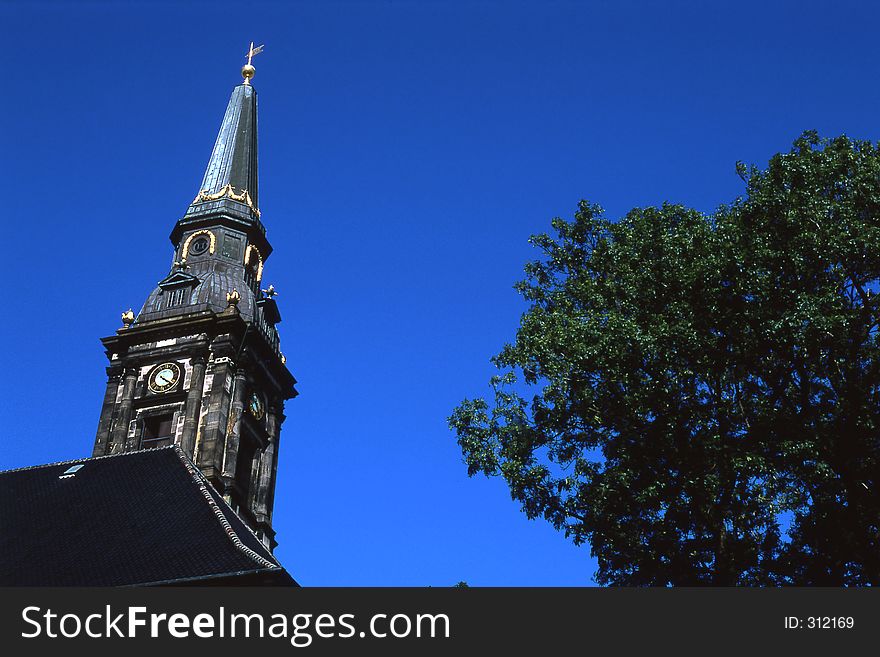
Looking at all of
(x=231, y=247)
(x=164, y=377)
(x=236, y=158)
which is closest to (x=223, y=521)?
(x=164, y=377)

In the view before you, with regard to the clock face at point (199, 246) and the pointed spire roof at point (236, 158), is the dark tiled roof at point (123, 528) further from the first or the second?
the pointed spire roof at point (236, 158)

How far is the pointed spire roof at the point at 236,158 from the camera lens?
57156 millimetres

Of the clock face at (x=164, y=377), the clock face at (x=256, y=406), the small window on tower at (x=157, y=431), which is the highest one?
the clock face at (x=164, y=377)

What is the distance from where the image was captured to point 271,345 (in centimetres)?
4984

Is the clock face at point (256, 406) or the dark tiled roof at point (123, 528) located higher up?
the clock face at point (256, 406)

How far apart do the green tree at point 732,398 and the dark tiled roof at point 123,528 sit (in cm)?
886

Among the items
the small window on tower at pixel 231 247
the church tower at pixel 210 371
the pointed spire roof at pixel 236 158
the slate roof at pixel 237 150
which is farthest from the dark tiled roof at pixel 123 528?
the slate roof at pixel 237 150

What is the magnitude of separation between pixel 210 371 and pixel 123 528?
16.4 meters

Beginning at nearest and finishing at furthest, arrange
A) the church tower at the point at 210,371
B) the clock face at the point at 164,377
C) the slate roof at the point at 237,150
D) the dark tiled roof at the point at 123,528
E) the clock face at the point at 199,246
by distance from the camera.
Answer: the dark tiled roof at the point at 123,528
the church tower at the point at 210,371
the clock face at the point at 164,377
the clock face at the point at 199,246
the slate roof at the point at 237,150

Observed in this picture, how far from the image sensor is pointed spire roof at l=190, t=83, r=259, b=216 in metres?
57.2

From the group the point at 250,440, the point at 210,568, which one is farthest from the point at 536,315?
the point at 250,440

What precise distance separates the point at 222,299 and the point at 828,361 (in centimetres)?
3488

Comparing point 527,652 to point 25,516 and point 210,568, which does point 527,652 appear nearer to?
point 210,568

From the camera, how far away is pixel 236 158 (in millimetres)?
59562
